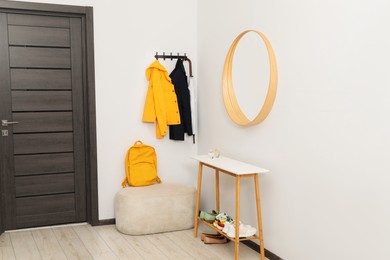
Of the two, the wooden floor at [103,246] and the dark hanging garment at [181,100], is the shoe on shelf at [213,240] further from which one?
the dark hanging garment at [181,100]

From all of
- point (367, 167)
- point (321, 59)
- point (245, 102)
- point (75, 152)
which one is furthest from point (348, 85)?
point (75, 152)

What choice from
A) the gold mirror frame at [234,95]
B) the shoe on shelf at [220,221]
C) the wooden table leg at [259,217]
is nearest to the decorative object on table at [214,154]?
the gold mirror frame at [234,95]

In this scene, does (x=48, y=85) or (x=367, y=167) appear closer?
(x=367, y=167)

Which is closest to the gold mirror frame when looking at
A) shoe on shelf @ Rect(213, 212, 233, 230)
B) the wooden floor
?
shoe on shelf @ Rect(213, 212, 233, 230)

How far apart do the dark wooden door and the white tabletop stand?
4.40ft

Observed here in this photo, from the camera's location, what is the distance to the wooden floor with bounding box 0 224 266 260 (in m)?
→ 3.41

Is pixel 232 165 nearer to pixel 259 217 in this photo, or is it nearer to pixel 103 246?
pixel 259 217

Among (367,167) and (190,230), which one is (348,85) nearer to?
(367,167)

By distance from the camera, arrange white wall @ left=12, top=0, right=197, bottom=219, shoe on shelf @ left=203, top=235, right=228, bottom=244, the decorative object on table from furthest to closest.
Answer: white wall @ left=12, top=0, right=197, bottom=219 < the decorative object on table < shoe on shelf @ left=203, top=235, right=228, bottom=244

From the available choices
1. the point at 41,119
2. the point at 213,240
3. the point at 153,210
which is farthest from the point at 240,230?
the point at 41,119

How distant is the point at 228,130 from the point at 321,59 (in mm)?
1363

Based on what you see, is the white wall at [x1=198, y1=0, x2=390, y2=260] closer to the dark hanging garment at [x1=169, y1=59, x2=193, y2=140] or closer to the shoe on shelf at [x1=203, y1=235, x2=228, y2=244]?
the shoe on shelf at [x1=203, y1=235, x2=228, y2=244]

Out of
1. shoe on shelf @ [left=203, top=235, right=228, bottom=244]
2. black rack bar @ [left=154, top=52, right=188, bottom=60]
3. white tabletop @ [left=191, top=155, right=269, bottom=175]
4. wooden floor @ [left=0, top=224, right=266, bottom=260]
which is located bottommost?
wooden floor @ [left=0, top=224, right=266, bottom=260]

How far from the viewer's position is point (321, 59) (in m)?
2.73
